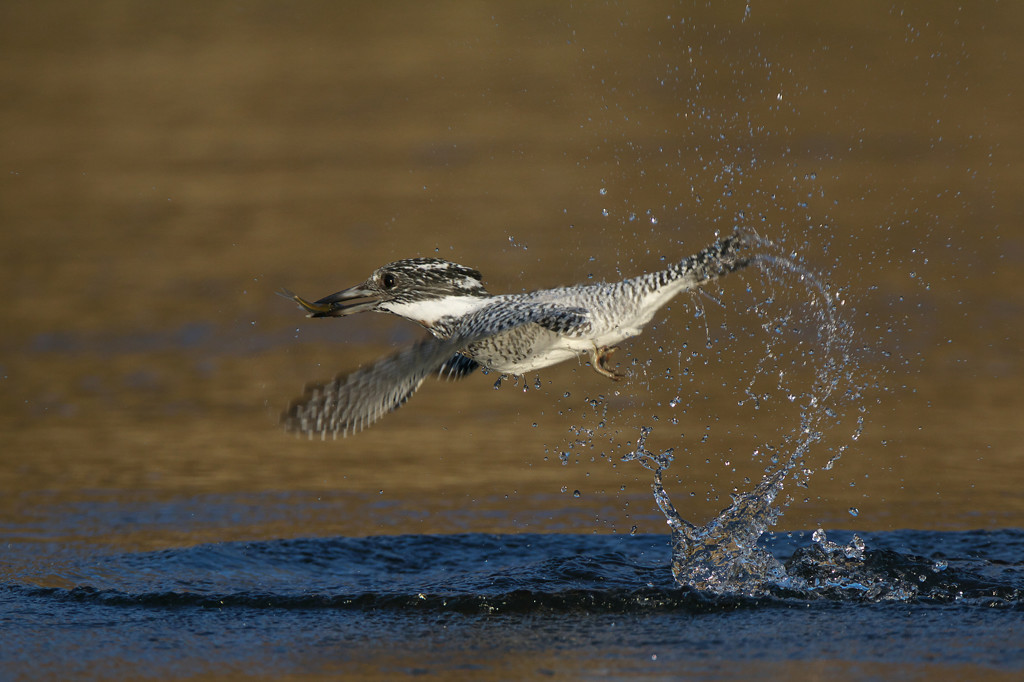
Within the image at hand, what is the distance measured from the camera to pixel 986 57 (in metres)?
13.1

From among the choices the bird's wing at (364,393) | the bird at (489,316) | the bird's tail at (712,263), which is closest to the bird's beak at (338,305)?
the bird at (489,316)

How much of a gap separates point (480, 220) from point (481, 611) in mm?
5357

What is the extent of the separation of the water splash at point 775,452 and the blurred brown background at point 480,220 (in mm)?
151

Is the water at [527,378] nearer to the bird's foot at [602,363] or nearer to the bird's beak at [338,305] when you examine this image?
the bird's foot at [602,363]

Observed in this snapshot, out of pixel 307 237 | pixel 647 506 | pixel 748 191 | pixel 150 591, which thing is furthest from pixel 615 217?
pixel 150 591

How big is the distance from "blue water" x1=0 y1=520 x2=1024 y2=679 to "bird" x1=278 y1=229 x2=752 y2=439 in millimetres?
716

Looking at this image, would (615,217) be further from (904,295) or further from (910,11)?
(910,11)

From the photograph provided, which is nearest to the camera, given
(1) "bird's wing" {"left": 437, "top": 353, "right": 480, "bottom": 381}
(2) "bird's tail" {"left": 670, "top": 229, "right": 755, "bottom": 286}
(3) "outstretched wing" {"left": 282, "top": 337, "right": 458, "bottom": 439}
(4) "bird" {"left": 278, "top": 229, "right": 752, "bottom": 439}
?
(3) "outstretched wing" {"left": 282, "top": 337, "right": 458, "bottom": 439}

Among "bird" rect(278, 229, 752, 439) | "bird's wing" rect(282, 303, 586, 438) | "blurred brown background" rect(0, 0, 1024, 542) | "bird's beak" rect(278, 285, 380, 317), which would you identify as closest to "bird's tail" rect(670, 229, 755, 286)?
"bird" rect(278, 229, 752, 439)

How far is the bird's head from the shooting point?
17.7 ft

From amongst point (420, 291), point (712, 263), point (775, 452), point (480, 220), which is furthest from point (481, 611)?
point (480, 220)

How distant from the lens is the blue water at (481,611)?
13.7 feet

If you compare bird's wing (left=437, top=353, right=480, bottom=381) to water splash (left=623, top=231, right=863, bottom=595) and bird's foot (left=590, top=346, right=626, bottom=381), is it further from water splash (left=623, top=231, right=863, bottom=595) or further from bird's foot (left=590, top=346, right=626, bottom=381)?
water splash (left=623, top=231, right=863, bottom=595)

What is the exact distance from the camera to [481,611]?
15.6 ft
